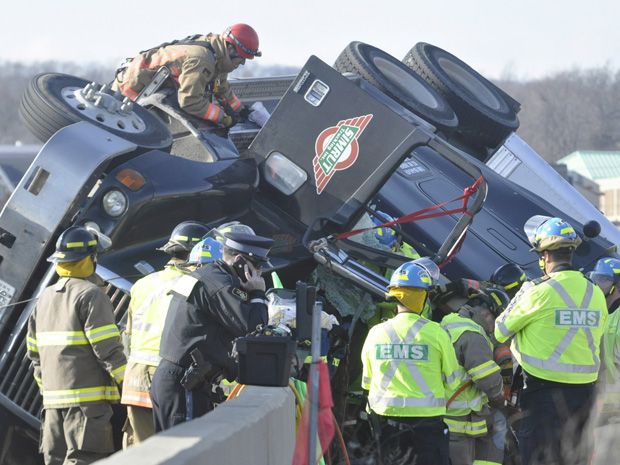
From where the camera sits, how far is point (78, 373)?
6.83 m

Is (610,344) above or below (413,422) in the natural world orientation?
above

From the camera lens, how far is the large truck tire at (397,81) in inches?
430

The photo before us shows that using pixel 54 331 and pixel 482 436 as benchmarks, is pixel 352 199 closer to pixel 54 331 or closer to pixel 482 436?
pixel 482 436

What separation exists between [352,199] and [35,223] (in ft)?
6.42

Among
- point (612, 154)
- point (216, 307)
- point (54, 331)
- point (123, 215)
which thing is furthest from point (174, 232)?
point (612, 154)

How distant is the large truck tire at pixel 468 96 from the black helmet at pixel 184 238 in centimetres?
458

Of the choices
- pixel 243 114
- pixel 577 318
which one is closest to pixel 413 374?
pixel 577 318

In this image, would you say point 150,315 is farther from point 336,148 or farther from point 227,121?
point 227,121

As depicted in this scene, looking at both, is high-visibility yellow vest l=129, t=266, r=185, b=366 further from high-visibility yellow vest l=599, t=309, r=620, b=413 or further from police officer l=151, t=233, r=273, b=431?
high-visibility yellow vest l=599, t=309, r=620, b=413

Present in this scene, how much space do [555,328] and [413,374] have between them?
2.58 feet

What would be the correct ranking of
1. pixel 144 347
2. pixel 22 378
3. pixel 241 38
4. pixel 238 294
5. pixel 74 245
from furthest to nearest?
pixel 241 38 < pixel 22 378 < pixel 74 245 < pixel 144 347 < pixel 238 294

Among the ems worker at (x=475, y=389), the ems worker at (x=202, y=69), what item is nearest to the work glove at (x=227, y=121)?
the ems worker at (x=202, y=69)

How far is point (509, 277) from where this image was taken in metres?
8.55

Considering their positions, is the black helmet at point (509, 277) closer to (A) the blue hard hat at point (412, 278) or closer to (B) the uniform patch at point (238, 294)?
(A) the blue hard hat at point (412, 278)
